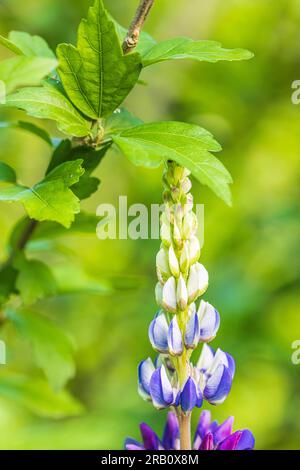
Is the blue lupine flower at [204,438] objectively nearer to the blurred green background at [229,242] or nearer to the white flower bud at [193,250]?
the white flower bud at [193,250]

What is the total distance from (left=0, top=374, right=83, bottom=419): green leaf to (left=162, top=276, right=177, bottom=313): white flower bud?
883 millimetres

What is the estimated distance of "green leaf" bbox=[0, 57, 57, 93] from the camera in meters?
1.06

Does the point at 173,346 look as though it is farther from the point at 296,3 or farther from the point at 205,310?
the point at 296,3

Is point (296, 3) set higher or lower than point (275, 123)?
higher

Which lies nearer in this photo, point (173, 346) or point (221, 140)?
point (173, 346)

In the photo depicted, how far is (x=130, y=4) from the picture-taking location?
3256 millimetres

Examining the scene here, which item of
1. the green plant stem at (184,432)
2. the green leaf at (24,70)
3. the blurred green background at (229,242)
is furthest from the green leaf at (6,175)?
the blurred green background at (229,242)

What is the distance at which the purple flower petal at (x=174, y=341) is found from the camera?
119 cm

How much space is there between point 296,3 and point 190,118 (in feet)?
2.19

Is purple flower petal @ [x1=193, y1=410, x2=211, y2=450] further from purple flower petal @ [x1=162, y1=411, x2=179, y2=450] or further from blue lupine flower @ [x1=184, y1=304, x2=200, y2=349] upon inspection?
blue lupine flower @ [x1=184, y1=304, x2=200, y2=349]

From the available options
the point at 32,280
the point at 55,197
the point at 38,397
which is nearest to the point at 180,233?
the point at 55,197

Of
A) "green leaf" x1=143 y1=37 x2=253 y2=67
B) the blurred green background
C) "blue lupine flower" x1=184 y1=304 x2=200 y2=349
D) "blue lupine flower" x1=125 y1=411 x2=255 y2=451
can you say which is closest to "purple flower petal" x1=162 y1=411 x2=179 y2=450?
"blue lupine flower" x1=125 y1=411 x2=255 y2=451

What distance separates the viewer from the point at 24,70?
1.08 m
